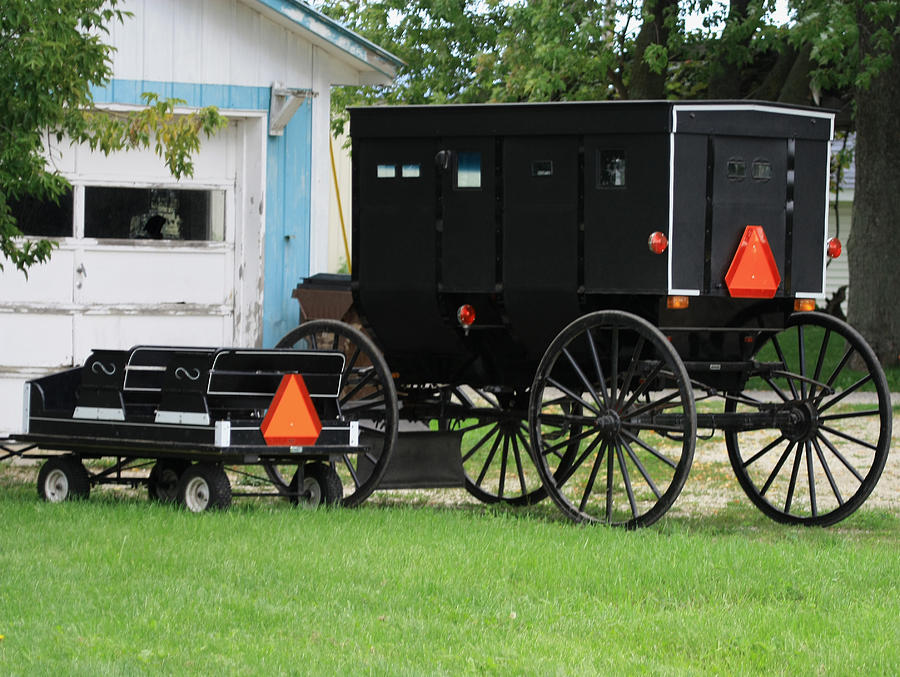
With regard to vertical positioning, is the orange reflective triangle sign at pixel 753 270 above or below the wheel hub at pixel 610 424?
above

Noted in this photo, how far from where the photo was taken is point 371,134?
10.6 metres

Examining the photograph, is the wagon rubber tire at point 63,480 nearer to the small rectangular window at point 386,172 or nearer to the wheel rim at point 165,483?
the wheel rim at point 165,483

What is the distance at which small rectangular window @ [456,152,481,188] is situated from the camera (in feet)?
33.6

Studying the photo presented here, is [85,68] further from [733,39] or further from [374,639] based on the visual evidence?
[733,39]

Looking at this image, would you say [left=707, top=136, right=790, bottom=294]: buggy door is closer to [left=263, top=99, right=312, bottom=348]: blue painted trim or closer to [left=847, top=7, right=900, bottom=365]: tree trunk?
[left=263, top=99, right=312, bottom=348]: blue painted trim

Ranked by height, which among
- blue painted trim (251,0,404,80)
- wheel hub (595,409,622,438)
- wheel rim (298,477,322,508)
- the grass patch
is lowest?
wheel rim (298,477,322,508)

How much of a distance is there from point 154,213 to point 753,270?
7403 mm

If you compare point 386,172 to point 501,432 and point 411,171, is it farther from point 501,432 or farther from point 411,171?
point 501,432

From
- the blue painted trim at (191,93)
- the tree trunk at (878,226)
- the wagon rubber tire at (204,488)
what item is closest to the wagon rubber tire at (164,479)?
the wagon rubber tire at (204,488)

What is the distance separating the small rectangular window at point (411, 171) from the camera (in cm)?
1046

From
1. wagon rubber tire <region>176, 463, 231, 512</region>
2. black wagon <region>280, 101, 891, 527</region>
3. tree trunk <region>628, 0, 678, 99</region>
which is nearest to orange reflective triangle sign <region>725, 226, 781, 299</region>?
black wagon <region>280, 101, 891, 527</region>

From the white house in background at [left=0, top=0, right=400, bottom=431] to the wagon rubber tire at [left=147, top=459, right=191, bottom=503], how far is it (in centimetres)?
458

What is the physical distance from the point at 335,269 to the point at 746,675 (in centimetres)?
4242

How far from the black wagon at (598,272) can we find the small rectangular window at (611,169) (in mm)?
13
